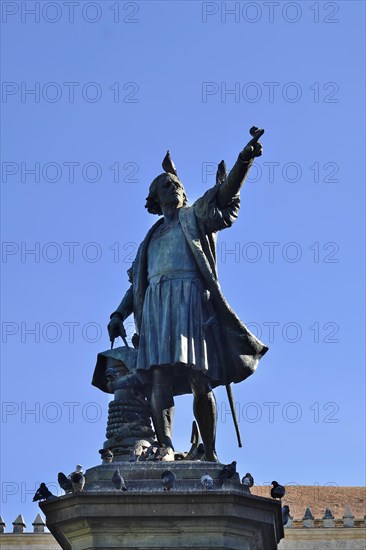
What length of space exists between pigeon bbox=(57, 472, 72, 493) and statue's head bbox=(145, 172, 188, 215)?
3665 millimetres

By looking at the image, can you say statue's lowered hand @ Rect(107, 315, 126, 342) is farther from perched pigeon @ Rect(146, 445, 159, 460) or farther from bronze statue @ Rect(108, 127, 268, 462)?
perched pigeon @ Rect(146, 445, 159, 460)

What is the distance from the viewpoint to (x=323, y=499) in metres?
81.6

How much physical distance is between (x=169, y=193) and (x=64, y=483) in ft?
12.3

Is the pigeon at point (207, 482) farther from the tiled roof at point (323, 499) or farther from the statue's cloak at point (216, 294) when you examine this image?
the tiled roof at point (323, 499)

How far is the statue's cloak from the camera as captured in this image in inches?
690

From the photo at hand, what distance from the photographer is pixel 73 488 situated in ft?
52.4

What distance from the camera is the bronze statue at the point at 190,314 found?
1730 centimetres

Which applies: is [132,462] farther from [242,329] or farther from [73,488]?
[242,329]

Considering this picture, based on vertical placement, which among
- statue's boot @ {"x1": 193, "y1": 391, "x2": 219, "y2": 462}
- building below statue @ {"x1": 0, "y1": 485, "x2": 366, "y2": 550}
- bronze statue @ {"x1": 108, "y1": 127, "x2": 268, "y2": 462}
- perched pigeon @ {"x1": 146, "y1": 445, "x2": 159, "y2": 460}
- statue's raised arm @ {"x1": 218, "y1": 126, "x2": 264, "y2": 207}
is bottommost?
perched pigeon @ {"x1": 146, "y1": 445, "x2": 159, "y2": 460}

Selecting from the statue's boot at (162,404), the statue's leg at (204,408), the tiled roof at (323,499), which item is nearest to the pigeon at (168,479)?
the statue's boot at (162,404)

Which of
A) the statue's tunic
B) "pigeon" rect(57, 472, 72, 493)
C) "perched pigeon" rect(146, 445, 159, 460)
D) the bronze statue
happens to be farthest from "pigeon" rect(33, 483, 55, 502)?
the statue's tunic

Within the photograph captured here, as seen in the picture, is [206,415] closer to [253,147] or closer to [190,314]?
[190,314]

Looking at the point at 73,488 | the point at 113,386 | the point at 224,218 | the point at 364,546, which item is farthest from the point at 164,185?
the point at 364,546

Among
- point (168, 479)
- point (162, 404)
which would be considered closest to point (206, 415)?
point (162, 404)
